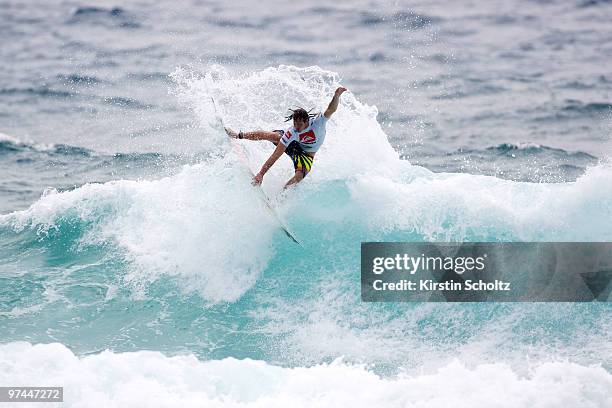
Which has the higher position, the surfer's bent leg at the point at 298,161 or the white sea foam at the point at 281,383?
the surfer's bent leg at the point at 298,161

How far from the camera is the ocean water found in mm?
6984

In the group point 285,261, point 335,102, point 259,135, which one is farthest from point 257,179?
point 335,102

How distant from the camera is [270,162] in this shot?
852cm

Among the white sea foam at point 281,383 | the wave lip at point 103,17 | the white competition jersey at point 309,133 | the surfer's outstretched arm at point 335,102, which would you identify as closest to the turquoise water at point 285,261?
the white sea foam at point 281,383

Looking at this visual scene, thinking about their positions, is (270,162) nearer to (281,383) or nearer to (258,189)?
(258,189)

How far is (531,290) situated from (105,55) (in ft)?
41.0

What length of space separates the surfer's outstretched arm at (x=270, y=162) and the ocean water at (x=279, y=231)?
1.20 feet

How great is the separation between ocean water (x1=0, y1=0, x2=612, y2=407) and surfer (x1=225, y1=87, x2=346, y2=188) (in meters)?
0.38

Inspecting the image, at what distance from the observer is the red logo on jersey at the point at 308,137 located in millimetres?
8625

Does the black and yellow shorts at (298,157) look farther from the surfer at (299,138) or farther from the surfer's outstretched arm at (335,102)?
the surfer's outstretched arm at (335,102)

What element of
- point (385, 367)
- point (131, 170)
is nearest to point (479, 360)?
point (385, 367)

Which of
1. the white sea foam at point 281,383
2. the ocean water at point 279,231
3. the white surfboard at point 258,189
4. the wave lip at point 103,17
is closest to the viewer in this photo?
the white sea foam at point 281,383

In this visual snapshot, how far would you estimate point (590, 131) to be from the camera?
1489 centimetres

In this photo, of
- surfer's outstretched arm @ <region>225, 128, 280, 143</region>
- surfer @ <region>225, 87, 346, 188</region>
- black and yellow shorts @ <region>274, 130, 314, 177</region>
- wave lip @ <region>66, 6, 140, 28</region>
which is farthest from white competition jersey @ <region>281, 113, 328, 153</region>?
wave lip @ <region>66, 6, 140, 28</region>
